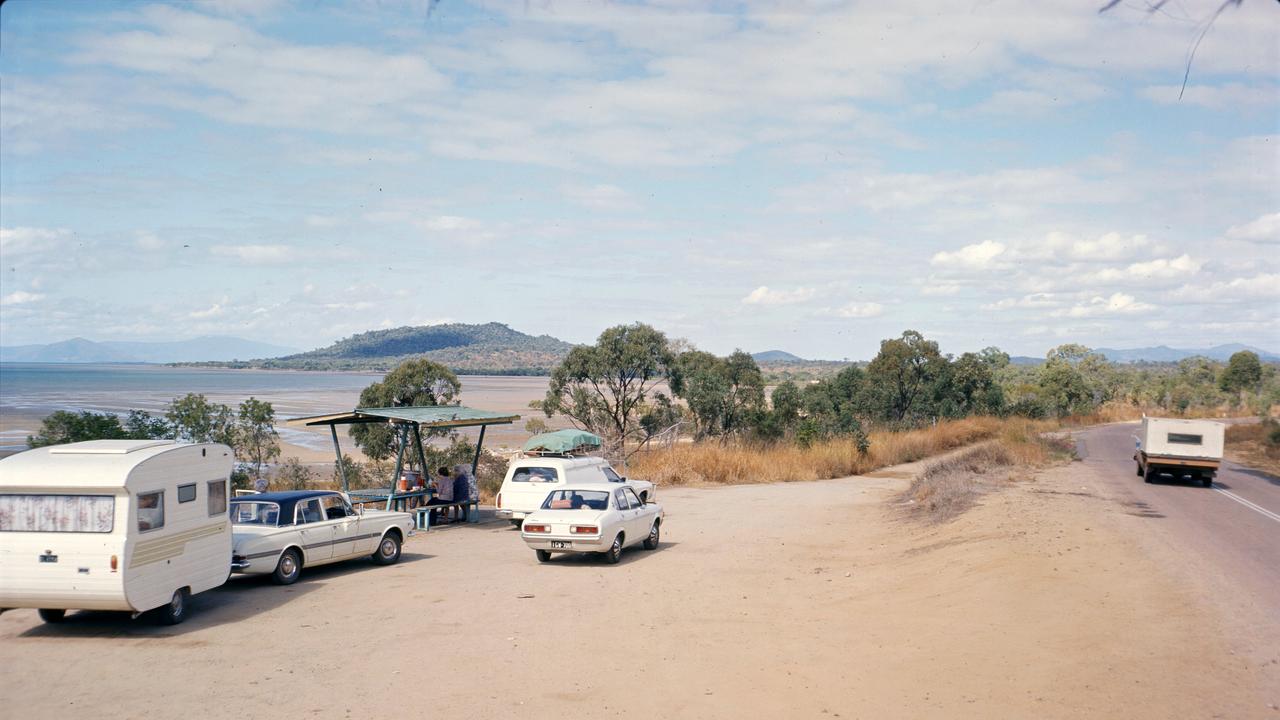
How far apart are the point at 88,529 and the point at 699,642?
7.40 metres

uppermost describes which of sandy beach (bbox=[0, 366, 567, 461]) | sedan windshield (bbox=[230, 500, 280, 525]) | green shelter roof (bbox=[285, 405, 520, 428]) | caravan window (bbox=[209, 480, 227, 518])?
green shelter roof (bbox=[285, 405, 520, 428])

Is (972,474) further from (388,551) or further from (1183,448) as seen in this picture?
(388,551)

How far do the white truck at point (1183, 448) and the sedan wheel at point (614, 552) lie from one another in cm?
1911

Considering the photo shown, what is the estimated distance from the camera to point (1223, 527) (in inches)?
747

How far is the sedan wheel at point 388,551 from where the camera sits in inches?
681

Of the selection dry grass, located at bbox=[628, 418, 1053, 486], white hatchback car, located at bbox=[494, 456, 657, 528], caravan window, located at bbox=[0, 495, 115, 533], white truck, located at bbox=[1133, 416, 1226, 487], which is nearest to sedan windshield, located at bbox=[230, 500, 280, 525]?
caravan window, located at bbox=[0, 495, 115, 533]

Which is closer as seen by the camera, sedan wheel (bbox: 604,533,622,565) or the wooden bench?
sedan wheel (bbox: 604,533,622,565)

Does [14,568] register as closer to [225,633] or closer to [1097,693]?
[225,633]

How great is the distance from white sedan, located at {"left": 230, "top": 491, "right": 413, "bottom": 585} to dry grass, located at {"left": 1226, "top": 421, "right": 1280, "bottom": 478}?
31958 mm

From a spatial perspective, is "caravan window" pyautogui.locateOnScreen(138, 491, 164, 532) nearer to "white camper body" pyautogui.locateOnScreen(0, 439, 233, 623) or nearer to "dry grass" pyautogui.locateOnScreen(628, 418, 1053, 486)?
Answer: "white camper body" pyautogui.locateOnScreen(0, 439, 233, 623)

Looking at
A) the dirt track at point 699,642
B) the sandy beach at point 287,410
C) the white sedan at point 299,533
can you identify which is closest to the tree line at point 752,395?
the sandy beach at point 287,410

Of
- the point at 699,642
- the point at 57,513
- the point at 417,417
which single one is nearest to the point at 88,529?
the point at 57,513

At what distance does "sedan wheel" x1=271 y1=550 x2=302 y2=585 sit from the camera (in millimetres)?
15104

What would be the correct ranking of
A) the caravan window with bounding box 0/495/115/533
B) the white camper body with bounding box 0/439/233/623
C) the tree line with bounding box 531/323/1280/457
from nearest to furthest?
the white camper body with bounding box 0/439/233/623 → the caravan window with bounding box 0/495/115/533 → the tree line with bounding box 531/323/1280/457
